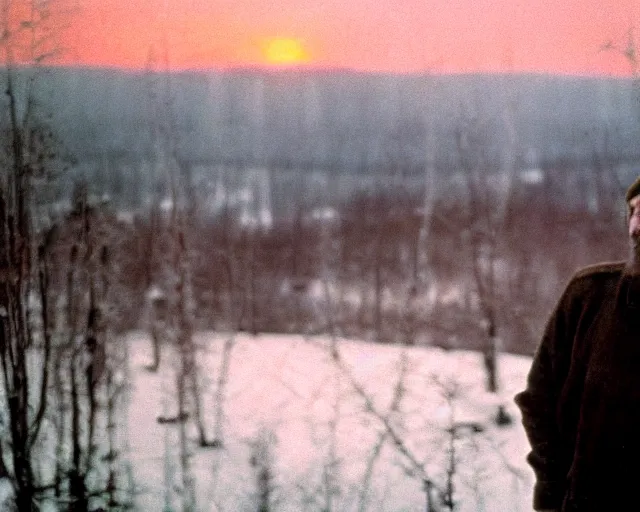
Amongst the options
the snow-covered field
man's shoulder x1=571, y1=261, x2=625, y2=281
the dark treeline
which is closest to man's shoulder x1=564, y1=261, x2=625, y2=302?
man's shoulder x1=571, y1=261, x2=625, y2=281

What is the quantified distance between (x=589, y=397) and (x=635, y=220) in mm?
414

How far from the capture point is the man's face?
160cm

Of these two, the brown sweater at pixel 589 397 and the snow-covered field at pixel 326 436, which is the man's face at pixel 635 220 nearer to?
the brown sweater at pixel 589 397

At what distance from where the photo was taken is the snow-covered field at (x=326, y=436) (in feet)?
17.6

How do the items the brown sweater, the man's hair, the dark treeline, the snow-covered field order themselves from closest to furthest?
the brown sweater → the man's hair → the snow-covered field → the dark treeline

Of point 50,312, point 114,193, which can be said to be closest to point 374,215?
point 114,193

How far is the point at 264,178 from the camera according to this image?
1281cm

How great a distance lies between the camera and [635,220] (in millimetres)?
1612

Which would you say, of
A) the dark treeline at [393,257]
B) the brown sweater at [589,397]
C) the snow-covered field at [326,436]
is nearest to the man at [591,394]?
the brown sweater at [589,397]

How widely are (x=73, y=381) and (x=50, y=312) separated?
0.44 meters

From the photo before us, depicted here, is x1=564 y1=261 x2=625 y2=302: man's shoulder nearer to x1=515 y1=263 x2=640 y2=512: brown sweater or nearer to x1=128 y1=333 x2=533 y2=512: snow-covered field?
x1=515 y1=263 x2=640 y2=512: brown sweater

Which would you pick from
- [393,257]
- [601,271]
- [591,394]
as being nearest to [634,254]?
[601,271]

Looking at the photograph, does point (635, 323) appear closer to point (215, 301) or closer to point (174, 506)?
point (174, 506)

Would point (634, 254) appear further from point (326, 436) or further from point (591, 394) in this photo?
point (326, 436)
